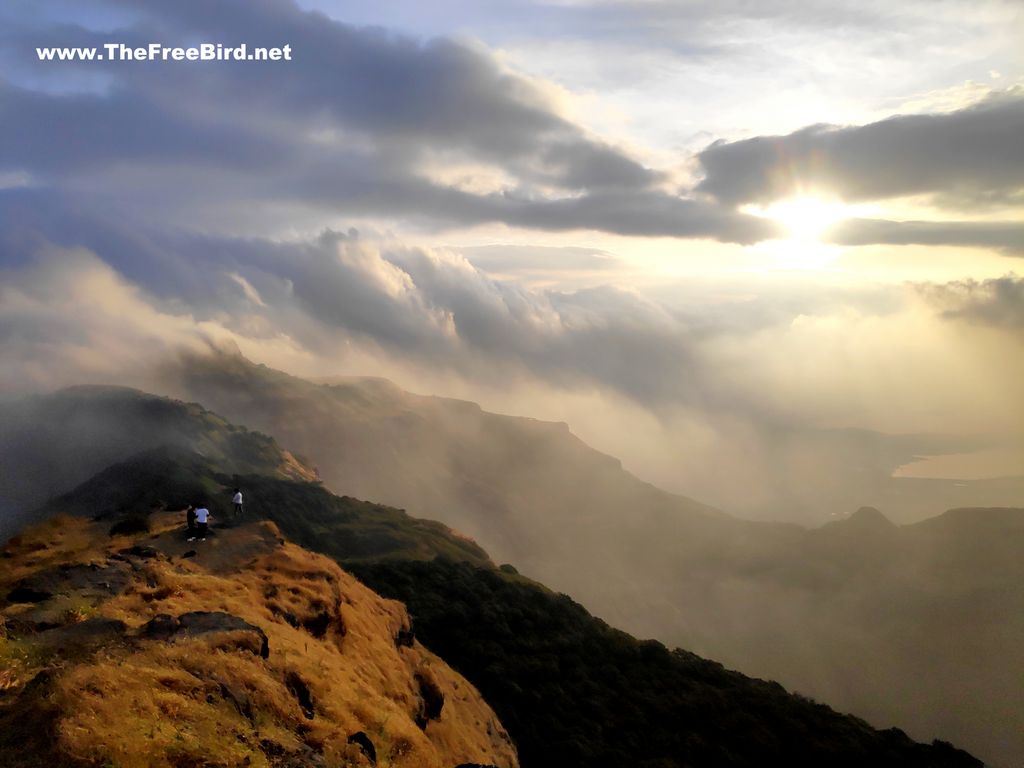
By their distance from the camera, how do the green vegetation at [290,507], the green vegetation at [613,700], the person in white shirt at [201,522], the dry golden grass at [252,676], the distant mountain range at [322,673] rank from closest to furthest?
the dry golden grass at [252,676] → the distant mountain range at [322,673] → the person in white shirt at [201,522] → the green vegetation at [613,700] → the green vegetation at [290,507]

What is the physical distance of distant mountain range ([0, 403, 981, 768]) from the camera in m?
17.1

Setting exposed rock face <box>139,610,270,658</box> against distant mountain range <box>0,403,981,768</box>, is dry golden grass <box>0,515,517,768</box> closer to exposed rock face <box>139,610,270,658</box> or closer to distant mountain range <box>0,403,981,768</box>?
distant mountain range <box>0,403,981,768</box>

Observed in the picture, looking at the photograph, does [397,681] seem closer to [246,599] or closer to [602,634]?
[246,599]

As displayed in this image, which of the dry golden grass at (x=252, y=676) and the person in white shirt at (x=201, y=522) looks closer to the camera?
the dry golden grass at (x=252, y=676)

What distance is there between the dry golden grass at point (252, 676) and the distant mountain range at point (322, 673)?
0.08 metres

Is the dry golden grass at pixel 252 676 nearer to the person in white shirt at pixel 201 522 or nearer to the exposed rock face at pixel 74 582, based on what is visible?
the exposed rock face at pixel 74 582

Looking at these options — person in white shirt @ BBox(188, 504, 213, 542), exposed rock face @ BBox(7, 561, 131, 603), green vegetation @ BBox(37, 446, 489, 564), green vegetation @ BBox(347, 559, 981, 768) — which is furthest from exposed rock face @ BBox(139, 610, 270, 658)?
green vegetation @ BBox(37, 446, 489, 564)

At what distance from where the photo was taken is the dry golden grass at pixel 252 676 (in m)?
16.0

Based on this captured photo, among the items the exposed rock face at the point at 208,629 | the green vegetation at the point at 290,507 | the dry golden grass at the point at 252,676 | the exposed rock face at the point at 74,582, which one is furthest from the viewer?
the green vegetation at the point at 290,507

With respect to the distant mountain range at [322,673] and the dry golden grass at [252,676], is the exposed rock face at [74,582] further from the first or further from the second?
the dry golden grass at [252,676]

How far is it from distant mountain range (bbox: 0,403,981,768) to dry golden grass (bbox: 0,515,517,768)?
0.27 feet

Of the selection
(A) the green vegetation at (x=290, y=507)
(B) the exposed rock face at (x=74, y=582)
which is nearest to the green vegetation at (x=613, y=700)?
(B) the exposed rock face at (x=74, y=582)

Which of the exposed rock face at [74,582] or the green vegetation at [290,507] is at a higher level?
the exposed rock face at [74,582]

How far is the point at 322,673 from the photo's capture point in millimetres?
25344
